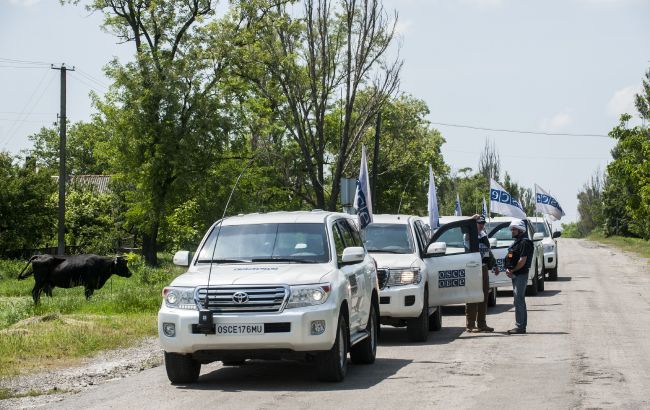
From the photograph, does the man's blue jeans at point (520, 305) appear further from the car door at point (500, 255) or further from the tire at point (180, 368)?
the tire at point (180, 368)

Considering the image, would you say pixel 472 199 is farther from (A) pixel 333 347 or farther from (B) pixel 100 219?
(A) pixel 333 347

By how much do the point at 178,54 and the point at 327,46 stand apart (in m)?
10.8

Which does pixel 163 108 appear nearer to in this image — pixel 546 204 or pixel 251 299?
pixel 546 204

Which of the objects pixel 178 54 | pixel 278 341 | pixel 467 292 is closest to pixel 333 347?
pixel 278 341

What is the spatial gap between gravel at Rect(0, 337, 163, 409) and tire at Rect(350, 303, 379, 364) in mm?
2667

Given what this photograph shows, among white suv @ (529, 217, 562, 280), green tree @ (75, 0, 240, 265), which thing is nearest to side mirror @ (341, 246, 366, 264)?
white suv @ (529, 217, 562, 280)

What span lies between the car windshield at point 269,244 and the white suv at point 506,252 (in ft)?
36.0

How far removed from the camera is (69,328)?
16938 mm

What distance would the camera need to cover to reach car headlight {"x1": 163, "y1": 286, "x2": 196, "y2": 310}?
11137mm

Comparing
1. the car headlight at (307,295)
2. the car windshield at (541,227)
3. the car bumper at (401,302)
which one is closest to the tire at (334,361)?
the car headlight at (307,295)

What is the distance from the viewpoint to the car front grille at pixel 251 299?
10.9 meters

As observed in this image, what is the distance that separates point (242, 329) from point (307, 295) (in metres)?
0.75

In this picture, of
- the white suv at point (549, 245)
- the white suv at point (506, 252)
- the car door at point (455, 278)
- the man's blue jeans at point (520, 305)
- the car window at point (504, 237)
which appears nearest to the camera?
the man's blue jeans at point (520, 305)

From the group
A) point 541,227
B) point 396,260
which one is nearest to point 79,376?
point 396,260
